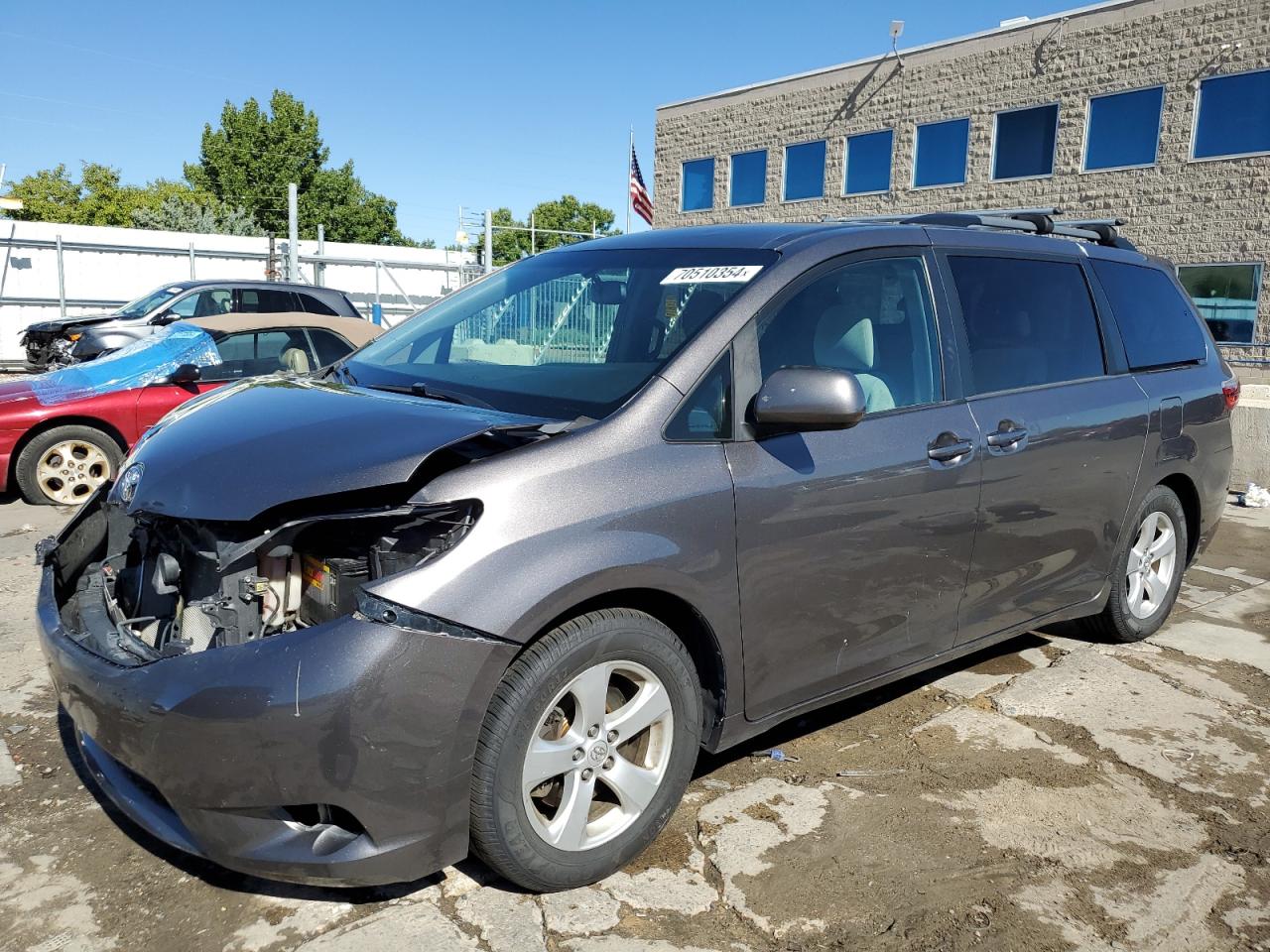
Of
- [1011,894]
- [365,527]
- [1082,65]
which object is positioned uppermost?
[1082,65]

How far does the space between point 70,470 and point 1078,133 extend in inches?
747

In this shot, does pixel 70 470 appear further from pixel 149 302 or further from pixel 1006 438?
pixel 149 302

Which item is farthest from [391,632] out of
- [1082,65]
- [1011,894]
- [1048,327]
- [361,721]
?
[1082,65]

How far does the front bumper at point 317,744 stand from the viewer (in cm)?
229

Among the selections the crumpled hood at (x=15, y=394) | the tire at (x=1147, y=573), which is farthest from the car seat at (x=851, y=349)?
the crumpled hood at (x=15, y=394)

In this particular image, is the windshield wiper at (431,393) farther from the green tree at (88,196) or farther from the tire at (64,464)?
the green tree at (88,196)

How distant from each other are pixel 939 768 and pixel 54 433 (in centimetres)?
673

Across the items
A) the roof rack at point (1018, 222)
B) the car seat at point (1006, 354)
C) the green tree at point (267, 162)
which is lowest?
the car seat at point (1006, 354)

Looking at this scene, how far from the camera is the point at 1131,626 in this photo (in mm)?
4910

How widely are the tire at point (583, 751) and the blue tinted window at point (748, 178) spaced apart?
23777 mm

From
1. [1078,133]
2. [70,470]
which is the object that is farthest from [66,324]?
[1078,133]

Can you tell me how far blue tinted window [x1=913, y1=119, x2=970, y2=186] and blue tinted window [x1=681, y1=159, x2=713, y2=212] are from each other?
19.6ft

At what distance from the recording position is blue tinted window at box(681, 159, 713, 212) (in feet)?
87.0

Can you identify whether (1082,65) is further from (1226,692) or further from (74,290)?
(74,290)
